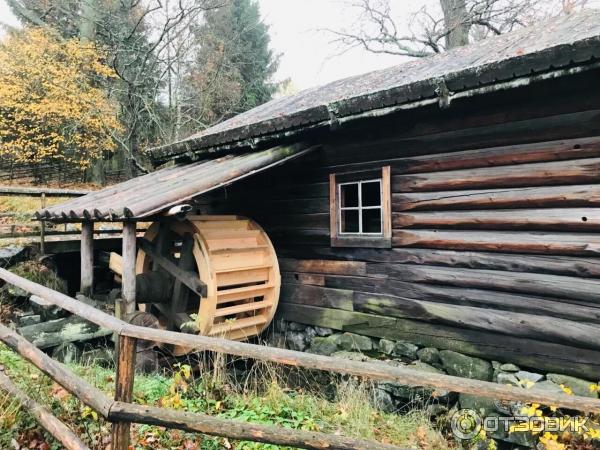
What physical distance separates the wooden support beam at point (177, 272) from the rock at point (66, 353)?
1539 mm

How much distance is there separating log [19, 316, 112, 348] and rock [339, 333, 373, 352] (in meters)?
3.06

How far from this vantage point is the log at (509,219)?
4.05m

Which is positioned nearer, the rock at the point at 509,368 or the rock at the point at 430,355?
the rock at the point at 509,368

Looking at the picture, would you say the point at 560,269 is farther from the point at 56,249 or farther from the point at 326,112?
the point at 56,249

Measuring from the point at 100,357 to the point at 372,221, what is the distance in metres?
5.10

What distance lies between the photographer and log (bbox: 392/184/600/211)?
406cm

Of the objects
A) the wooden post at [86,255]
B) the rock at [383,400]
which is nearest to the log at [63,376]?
the wooden post at [86,255]

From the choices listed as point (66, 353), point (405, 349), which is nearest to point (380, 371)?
point (405, 349)

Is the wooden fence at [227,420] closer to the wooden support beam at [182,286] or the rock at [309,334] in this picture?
the wooden support beam at [182,286]

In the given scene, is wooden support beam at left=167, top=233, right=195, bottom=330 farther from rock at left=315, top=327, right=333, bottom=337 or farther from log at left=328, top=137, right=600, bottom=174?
log at left=328, top=137, right=600, bottom=174

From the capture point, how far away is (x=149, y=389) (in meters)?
3.81

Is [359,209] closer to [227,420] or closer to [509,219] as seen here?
[509,219]

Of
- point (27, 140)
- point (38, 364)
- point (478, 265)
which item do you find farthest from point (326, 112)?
point (27, 140)

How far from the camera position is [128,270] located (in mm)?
5055
